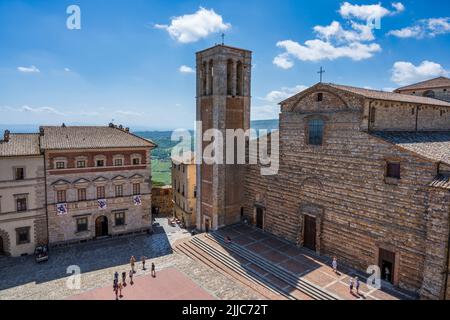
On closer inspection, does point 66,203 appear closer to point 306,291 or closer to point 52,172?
point 52,172

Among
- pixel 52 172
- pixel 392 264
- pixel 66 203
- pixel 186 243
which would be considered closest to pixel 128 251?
pixel 186 243

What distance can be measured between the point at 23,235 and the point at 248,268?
19567 millimetres

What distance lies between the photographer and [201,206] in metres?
32.2

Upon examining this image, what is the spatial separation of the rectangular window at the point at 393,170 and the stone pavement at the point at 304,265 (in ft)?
22.5

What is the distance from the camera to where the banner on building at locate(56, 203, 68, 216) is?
28359mm

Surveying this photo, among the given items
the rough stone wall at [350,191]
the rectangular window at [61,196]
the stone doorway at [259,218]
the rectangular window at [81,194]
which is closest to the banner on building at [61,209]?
the rectangular window at [61,196]

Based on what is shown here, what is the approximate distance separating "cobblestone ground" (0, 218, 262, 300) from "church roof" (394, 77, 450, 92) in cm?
3423

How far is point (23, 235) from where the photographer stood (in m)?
27.4

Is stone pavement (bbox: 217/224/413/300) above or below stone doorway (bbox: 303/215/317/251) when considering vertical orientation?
below

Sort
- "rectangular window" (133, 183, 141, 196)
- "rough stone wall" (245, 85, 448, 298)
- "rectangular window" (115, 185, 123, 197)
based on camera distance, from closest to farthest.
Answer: "rough stone wall" (245, 85, 448, 298), "rectangular window" (115, 185, 123, 197), "rectangular window" (133, 183, 141, 196)

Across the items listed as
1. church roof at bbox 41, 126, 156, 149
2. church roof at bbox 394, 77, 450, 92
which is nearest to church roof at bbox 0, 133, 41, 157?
church roof at bbox 41, 126, 156, 149

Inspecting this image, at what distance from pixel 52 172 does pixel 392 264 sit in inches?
1078

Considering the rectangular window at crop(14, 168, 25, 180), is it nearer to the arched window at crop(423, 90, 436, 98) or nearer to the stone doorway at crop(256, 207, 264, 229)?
the stone doorway at crop(256, 207, 264, 229)

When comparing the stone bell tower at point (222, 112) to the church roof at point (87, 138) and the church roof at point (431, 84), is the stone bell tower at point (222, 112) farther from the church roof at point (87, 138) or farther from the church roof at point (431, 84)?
the church roof at point (431, 84)
